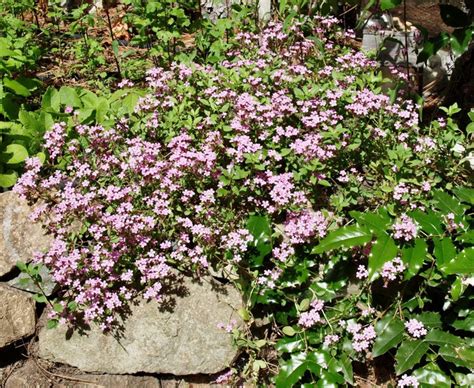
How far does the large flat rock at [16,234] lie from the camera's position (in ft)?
11.4

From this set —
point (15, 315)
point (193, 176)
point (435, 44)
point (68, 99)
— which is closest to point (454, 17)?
point (435, 44)

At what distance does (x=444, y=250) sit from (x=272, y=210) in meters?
1.08

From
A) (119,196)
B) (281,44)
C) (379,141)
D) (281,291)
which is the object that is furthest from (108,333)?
(281,44)

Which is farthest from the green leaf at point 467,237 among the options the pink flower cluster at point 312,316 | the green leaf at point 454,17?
the green leaf at point 454,17

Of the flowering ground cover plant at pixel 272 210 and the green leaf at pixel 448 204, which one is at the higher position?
the green leaf at pixel 448 204

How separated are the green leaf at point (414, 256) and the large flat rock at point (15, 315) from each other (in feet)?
7.58

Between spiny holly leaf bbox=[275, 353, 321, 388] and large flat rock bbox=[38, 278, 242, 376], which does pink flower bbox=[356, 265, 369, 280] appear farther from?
large flat rock bbox=[38, 278, 242, 376]

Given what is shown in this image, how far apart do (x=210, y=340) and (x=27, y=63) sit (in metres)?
2.85

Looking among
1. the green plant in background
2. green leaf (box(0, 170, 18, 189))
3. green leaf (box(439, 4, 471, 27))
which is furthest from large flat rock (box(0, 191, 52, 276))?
green leaf (box(439, 4, 471, 27))

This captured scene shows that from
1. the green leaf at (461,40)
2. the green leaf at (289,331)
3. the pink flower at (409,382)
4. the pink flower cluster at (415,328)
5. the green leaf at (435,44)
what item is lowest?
the green leaf at (289,331)

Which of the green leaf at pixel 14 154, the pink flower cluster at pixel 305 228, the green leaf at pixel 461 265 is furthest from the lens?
the green leaf at pixel 14 154

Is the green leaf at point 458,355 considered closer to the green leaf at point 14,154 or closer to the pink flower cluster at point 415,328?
the pink flower cluster at point 415,328

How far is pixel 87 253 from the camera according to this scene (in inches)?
132

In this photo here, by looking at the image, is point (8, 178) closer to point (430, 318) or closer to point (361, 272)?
point (361, 272)
